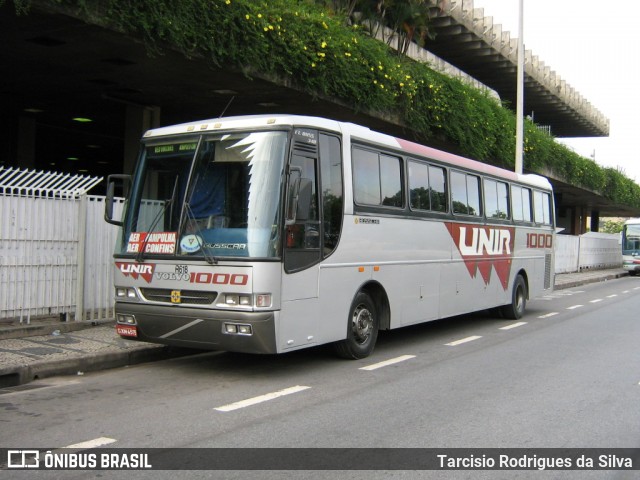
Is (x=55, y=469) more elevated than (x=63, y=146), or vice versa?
(x=63, y=146)

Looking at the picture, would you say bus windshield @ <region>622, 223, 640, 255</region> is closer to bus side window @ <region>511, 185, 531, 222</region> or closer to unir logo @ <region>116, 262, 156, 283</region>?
bus side window @ <region>511, 185, 531, 222</region>

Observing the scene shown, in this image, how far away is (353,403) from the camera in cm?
659

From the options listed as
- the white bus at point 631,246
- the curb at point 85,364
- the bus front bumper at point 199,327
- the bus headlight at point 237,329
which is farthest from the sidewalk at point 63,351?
the white bus at point 631,246

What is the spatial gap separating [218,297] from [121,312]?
1.55m

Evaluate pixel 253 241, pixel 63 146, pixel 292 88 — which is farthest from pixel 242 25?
pixel 63 146

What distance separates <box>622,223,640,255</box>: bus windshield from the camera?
36.3 meters

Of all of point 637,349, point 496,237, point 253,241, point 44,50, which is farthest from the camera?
point 496,237

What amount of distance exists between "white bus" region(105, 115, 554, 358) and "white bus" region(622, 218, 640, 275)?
30.9m

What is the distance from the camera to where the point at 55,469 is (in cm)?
464

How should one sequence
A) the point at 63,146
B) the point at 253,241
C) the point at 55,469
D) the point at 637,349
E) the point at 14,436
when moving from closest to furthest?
the point at 55,469
the point at 14,436
the point at 253,241
the point at 637,349
the point at 63,146

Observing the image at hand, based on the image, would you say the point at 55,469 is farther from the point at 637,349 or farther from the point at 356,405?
the point at 637,349

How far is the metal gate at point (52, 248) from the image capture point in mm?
9234

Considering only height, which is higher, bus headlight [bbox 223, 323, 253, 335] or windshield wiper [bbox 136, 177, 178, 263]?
windshield wiper [bbox 136, 177, 178, 263]

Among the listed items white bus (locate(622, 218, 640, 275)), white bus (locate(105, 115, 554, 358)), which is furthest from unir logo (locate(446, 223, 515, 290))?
white bus (locate(622, 218, 640, 275))
